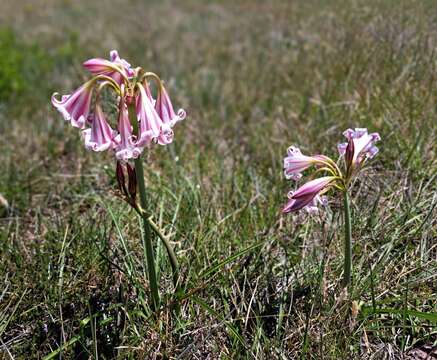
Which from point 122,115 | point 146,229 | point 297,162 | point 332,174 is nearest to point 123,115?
point 122,115

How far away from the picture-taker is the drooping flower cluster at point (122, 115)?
1.71 m

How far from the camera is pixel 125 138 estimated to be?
1.71m

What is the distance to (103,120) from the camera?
1731 millimetres

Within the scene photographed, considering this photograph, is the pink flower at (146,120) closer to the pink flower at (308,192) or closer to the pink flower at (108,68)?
the pink flower at (108,68)

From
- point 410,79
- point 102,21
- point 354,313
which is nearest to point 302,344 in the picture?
point 354,313

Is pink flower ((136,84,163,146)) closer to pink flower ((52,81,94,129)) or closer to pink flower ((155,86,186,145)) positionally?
pink flower ((155,86,186,145))

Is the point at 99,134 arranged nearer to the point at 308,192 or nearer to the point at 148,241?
the point at 148,241

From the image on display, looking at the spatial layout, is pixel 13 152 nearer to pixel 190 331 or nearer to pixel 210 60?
pixel 190 331

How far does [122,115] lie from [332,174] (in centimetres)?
79

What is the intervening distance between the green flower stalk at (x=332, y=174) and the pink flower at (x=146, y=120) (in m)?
0.51

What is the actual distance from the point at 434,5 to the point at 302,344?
2802 millimetres

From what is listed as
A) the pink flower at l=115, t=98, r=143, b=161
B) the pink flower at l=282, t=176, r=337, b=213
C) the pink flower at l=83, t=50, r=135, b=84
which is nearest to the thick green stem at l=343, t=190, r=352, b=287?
the pink flower at l=282, t=176, r=337, b=213

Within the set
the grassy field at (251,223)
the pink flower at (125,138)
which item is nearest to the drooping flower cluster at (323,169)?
the grassy field at (251,223)

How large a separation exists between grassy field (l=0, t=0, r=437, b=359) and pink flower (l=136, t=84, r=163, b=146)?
0.61 meters
